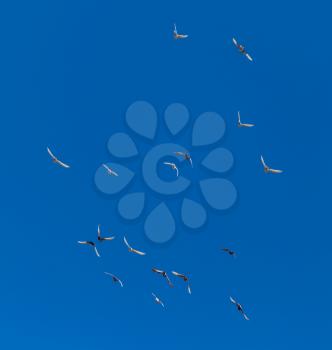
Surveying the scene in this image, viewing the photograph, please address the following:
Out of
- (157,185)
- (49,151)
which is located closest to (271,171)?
(157,185)

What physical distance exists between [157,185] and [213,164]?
80 centimetres

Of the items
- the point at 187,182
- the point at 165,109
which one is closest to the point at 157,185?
the point at 187,182

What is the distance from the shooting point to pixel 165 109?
829cm

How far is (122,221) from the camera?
8.27 metres

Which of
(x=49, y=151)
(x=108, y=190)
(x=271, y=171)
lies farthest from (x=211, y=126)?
(x=49, y=151)

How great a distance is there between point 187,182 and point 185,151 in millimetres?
415

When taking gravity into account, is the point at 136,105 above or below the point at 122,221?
above

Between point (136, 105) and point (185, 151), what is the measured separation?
3.00 feet

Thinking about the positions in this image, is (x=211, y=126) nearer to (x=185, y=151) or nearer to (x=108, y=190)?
(x=185, y=151)

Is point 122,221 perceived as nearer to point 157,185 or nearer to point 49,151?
point 157,185

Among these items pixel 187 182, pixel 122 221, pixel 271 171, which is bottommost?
pixel 122 221

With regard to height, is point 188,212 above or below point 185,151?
below

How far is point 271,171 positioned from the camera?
816 centimetres

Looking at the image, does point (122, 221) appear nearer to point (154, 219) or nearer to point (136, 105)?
point (154, 219)
